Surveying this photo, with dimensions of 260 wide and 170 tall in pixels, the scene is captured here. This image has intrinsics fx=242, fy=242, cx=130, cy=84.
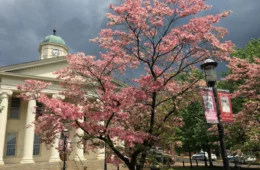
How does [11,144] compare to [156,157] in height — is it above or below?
above

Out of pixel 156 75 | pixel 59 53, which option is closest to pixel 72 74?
pixel 156 75

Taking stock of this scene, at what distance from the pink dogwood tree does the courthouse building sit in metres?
18.3

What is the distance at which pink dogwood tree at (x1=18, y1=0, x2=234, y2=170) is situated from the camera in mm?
8023

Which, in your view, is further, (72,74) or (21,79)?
(21,79)

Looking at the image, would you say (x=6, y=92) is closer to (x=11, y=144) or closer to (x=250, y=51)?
(x=11, y=144)

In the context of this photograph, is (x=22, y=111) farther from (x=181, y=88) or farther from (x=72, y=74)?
(x=181, y=88)

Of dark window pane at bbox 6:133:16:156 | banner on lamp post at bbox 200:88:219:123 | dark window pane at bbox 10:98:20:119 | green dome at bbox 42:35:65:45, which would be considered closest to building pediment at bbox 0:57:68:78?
dark window pane at bbox 10:98:20:119

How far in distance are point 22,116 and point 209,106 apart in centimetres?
2770

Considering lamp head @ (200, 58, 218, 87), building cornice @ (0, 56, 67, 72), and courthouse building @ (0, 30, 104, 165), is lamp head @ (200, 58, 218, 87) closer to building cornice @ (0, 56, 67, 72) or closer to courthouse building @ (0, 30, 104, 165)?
courthouse building @ (0, 30, 104, 165)

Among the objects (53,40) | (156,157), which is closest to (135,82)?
(156,157)

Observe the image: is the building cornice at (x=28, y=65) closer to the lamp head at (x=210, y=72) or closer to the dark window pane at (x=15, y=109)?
the dark window pane at (x=15, y=109)

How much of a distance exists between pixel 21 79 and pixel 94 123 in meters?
22.0

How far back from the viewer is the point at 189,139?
28.4 m

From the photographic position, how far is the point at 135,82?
925 cm
